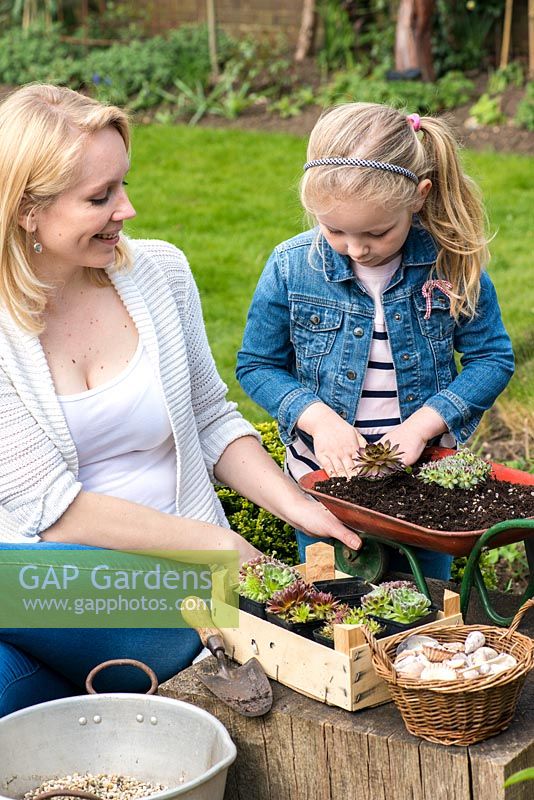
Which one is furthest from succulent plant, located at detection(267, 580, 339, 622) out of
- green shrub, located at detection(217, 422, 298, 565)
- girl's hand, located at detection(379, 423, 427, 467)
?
green shrub, located at detection(217, 422, 298, 565)

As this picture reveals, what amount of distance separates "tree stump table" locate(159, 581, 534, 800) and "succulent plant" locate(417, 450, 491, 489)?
0.43 metres

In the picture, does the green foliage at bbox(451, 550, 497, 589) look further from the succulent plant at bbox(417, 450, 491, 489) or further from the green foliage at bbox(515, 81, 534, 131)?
the green foliage at bbox(515, 81, 534, 131)

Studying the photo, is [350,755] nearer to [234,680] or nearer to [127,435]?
[234,680]

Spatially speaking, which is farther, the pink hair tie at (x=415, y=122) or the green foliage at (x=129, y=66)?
the green foliage at (x=129, y=66)

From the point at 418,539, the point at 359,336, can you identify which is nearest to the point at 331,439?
the point at 359,336

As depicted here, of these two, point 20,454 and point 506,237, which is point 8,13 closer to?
point 506,237

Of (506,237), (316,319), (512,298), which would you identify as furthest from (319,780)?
(506,237)

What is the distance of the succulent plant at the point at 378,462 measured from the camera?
8.27 ft

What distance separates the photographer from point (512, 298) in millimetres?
5816

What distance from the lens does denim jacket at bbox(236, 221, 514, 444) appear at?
279 cm

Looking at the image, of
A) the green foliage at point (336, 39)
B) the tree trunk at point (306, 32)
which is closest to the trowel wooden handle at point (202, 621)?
the green foliage at point (336, 39)

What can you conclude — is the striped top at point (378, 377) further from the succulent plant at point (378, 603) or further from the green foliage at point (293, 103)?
the green foliage at point (293, 103)

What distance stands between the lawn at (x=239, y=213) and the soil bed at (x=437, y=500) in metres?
2.20

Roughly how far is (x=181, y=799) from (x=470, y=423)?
4.07ft
